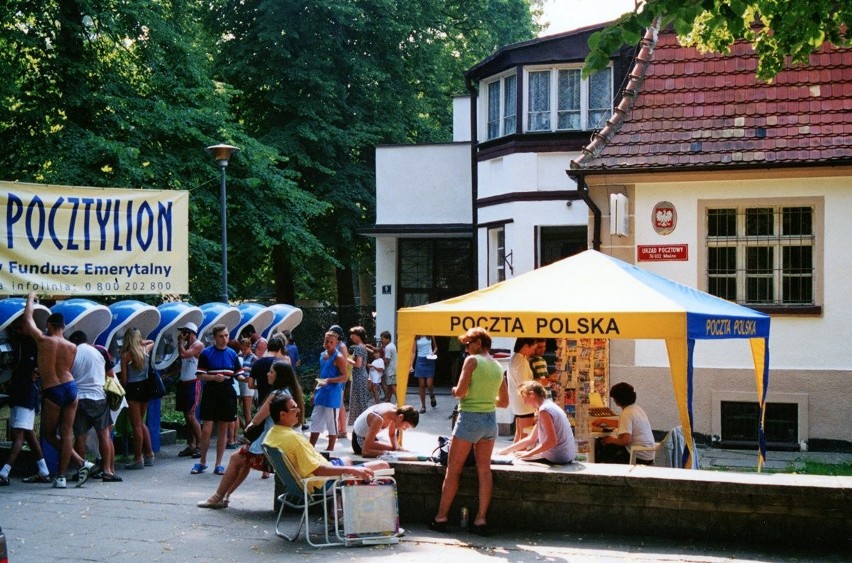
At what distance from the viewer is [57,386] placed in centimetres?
1162

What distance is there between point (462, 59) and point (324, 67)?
8.47 meters

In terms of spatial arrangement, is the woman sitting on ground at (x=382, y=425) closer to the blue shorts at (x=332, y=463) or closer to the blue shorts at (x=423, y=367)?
the blue shorts at (x=332, y=463)

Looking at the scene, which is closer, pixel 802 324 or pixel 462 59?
pixel 802 324

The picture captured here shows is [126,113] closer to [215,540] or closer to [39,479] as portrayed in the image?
[39,479]

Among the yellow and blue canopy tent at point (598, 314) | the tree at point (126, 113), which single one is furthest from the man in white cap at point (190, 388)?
the tree at point (126, 113)

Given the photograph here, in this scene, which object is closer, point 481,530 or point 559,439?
point 481,530

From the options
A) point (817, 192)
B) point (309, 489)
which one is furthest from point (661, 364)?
point (309, 489)

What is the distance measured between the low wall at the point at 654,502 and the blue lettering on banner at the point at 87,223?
590cm

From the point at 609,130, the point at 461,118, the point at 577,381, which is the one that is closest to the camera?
the point at 577,381

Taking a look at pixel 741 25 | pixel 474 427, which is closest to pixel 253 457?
pixel 474 427

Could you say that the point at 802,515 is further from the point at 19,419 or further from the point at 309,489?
the point at 19,419

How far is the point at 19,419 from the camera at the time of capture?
11711mm

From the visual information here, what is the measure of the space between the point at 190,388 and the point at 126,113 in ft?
32.4

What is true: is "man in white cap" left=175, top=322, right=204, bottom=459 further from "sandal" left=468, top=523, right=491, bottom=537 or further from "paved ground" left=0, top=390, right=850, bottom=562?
"sandal" left=468, top=523, right=491, bottom=537
